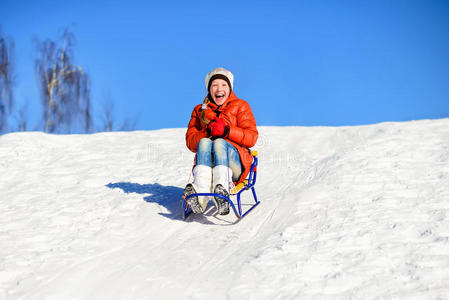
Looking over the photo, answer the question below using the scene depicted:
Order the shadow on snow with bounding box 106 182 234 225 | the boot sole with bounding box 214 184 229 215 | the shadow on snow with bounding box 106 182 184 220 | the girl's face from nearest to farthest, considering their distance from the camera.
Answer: the boot sole with bounding box 214 184 229 215, the girl's face, the shadow on snow with bounding box 106 182 234 225, the shadow on snow with bounding box 106 182 184 220

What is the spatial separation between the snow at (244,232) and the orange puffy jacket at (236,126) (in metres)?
0.66

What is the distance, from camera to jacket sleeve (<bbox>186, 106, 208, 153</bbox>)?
178 inches

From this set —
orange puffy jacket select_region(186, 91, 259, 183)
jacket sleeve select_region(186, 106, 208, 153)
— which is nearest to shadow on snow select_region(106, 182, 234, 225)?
orange puffy jacket select_region(186, 91, 259, 183)

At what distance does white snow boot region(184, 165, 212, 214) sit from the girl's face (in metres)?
0.77

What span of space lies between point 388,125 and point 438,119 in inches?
45.9

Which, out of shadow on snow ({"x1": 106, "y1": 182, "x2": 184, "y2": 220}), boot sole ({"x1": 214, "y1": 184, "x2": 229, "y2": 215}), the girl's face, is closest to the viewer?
boot sole ({"x1": 214, "y1": 184, "x2": 229, "y2": 215})

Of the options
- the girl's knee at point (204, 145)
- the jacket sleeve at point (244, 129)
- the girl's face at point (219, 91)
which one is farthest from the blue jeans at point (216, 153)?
the girl's face at point (219, 91)

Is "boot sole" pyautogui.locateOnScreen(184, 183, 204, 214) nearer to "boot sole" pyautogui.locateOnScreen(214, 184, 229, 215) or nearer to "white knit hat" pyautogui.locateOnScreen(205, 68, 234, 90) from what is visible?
"boot sole" pyautogui.locateOnScreen(214, 184, 229, 215)

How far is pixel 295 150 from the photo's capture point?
834 centimetres

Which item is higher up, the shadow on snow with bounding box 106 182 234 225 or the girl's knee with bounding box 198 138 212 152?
the girl's knee with bounding box 198 138 212 152

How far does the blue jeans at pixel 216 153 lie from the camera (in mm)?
4281

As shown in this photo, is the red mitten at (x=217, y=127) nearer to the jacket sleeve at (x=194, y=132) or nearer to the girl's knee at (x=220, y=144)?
the girl's knee at (x=220, y=144)

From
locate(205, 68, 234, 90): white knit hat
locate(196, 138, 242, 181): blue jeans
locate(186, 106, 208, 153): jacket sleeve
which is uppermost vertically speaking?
locate(205, 68, 234, 90): white knit hat

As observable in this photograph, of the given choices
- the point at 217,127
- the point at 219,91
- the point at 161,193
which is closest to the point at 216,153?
the point at 217,127
